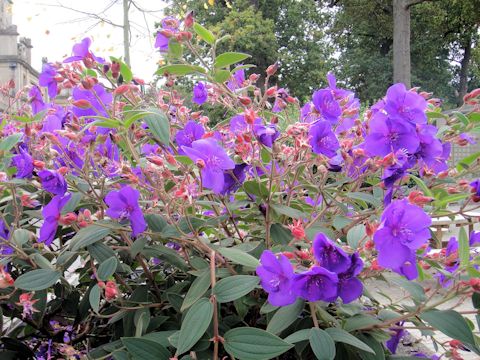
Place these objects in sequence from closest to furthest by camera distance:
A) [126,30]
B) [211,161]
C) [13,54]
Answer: [211,161] → [126,30] → [13,54]

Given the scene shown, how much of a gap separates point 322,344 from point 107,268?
335mm

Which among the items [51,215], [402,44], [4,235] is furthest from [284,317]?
[402,44]

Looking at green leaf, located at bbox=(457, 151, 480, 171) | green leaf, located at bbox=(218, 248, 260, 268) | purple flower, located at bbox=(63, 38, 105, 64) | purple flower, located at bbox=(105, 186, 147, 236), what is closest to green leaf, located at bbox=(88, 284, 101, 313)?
purple flower, located at bbox=(105, 186, 147, 236)

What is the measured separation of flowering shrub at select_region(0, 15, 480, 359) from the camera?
2.21ft

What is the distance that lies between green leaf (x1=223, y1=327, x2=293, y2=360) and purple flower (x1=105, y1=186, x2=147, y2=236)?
0.76 ft

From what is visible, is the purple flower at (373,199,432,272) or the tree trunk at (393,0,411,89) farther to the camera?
the tree trunk at (393,0,411,89)

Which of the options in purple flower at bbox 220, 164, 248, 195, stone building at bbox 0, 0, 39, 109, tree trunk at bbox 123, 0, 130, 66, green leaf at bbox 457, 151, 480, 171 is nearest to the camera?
purple flower at bbox 220, 164, 248, 195

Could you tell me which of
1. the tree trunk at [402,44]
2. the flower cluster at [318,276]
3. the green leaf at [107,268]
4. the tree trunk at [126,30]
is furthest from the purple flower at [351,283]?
the tree trunk at [402,44]

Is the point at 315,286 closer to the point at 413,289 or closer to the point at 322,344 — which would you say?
the point at 322,344

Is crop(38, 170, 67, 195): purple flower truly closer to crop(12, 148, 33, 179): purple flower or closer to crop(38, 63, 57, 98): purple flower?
crop(12, 148, 33, 179): purple flower

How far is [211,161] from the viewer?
29.0 inches

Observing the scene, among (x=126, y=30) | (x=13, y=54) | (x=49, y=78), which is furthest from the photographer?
(x=13, y=54)

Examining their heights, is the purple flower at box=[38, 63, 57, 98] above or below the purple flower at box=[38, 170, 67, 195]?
above

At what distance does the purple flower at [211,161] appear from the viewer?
2.38ft
